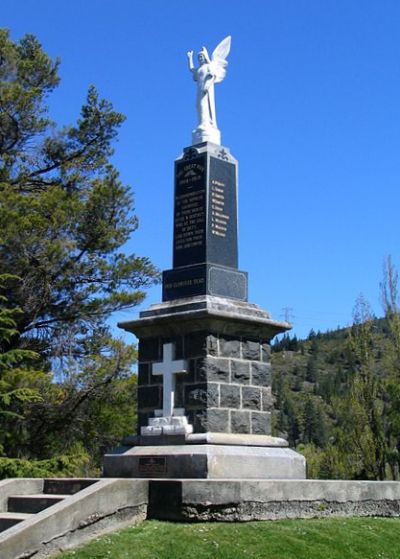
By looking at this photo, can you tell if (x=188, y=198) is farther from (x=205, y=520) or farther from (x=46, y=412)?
(x=46, y=412)

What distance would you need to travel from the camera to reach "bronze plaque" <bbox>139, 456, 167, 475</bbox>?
9289mm

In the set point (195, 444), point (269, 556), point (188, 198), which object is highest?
point (188, 198)

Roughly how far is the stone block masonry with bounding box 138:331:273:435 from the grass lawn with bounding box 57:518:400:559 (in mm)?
1721

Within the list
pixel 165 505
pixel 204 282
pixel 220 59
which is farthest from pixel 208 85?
pixel 165 505

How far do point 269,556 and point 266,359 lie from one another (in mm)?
3571

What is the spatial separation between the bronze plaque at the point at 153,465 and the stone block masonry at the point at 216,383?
1.89 ft

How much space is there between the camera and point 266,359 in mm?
10492

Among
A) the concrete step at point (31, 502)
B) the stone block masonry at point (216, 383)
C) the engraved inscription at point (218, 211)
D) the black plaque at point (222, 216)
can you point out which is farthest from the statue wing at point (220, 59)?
the concrete step at point (31, 502)

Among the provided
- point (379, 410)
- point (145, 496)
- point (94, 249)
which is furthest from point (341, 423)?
point (145, 496)

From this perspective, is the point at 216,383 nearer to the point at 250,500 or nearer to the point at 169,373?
the point at 169,373

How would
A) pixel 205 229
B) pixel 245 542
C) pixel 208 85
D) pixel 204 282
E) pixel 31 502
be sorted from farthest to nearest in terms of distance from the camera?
1. pixel 208 85
2. pixel 205 229
3. pixel 204 282
4. pixel 31 502
5. pixel 245 542

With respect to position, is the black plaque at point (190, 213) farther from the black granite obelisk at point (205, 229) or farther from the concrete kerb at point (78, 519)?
the concrete kerb at point (78, 519)

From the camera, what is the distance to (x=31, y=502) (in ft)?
29.8

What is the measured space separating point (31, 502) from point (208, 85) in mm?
6376
